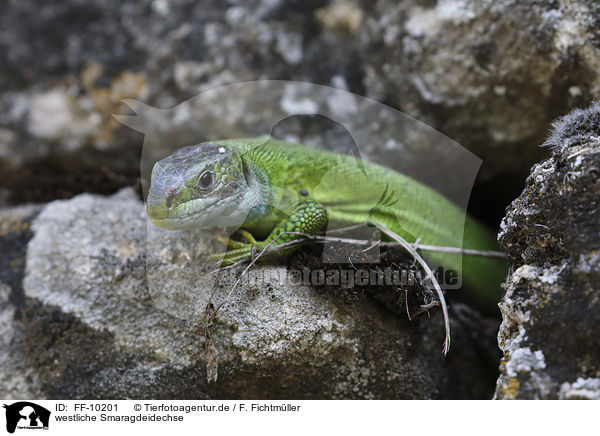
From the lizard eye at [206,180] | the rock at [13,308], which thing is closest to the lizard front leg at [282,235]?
the lizard eye at [206,180]

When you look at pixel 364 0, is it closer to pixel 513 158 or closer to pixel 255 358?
pixel 513 158

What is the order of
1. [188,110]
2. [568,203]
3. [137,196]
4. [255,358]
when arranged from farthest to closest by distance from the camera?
[188,110], [137,196], [255,358], [568,203]

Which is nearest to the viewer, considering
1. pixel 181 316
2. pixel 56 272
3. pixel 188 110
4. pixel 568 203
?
pixel 568 203

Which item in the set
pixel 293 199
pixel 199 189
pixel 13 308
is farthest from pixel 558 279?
pixel 13 308

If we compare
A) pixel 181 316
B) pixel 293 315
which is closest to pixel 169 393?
pixel 181 316

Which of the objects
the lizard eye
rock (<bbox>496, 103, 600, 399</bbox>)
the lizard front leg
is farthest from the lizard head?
rock (<bbox>496, 103, 600, 399</bbox>)

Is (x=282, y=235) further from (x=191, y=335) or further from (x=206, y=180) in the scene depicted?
(x=191, y=335)
